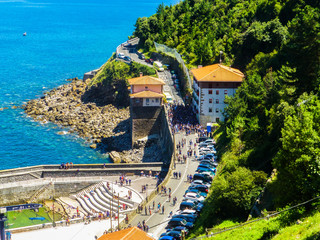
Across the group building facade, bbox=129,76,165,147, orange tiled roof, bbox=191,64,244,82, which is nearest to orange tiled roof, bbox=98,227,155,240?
orange tiled roof, bbox=191,64,244,82

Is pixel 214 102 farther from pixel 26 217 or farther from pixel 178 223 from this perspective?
pixel 26 217

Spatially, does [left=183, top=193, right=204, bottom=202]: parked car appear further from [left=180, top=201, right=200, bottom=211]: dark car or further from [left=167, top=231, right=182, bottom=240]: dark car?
[left=167, top=231, right=182, bottom=240]: dark car

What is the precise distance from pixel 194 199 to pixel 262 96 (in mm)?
17267

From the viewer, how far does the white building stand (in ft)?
226

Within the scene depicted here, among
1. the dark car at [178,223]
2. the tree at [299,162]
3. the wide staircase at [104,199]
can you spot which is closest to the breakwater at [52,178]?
the wide staircase at [104,199]

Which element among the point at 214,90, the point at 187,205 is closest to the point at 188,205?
the point at 187,205

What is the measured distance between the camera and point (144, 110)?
7475 centimetres

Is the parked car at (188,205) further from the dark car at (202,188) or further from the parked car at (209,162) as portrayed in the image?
the parked car at (209,162)

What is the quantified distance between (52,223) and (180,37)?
216ft

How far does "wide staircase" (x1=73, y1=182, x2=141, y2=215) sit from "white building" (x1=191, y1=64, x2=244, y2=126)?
60.3 feet

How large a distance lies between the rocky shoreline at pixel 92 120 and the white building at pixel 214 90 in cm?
909

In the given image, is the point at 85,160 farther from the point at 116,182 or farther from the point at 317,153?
the point at 317,153

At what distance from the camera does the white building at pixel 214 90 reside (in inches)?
2707

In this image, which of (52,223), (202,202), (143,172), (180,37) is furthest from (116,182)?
(180,37)
